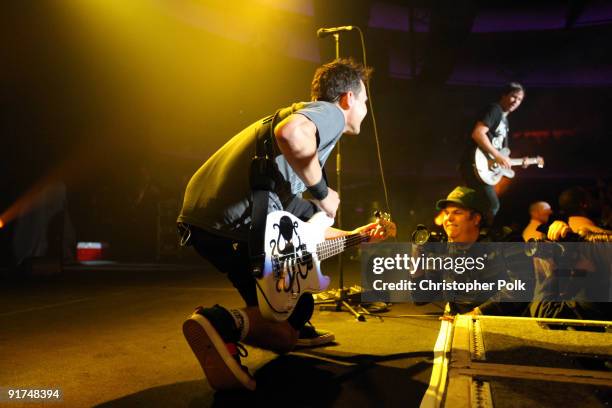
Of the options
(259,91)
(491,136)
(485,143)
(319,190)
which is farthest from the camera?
(259,91)

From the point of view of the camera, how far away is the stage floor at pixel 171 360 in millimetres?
1661

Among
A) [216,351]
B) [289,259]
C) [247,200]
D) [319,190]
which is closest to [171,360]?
[216,351]

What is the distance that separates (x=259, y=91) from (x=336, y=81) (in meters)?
8.28

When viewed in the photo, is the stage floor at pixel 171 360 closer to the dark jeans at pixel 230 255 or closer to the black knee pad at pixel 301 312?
the black knee pad at pixel 301 312

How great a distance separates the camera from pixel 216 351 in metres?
1.63

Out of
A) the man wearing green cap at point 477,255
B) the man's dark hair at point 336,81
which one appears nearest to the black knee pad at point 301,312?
the man's dark hair at point 336,81

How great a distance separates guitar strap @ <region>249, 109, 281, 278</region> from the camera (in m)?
1.64

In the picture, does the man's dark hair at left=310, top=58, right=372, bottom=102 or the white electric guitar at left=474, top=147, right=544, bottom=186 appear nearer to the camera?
the man's dark hair at left=310, top=58, right=372, bottom=102

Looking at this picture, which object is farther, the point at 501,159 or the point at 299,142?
the point at 501,159

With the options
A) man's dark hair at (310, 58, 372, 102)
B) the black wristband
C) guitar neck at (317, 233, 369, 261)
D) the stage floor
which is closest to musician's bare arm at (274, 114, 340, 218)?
the black wristband

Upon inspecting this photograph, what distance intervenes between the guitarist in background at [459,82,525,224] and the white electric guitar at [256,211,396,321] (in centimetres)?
264

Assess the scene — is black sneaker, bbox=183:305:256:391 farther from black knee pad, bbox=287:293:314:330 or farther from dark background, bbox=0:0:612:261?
dark background, bbox=0:0:612:261

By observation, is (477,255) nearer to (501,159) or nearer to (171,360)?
(501,159)

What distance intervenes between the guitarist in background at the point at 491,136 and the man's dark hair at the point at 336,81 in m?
2.60
